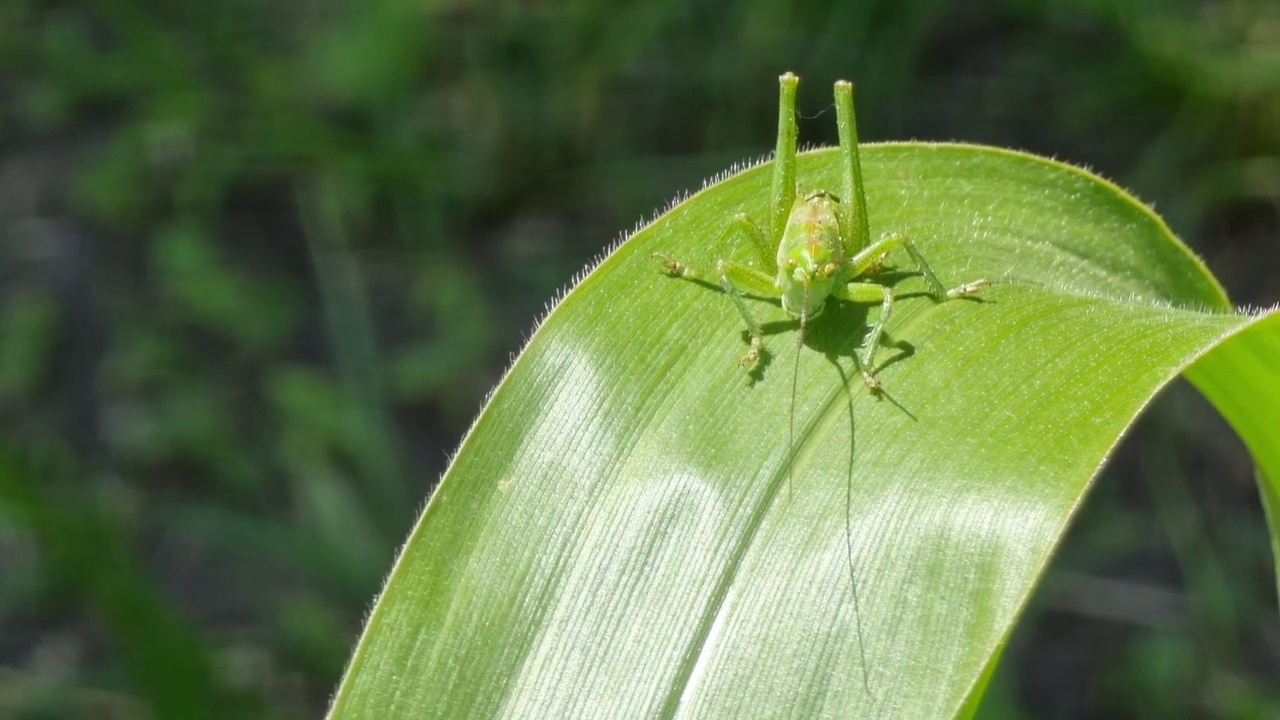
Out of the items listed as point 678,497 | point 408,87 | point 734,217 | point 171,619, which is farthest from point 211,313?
point 678,497

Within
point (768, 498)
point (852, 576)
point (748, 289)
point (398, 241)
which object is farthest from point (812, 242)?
point (398, 241)

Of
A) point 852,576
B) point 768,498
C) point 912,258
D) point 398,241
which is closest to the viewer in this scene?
point 852,576

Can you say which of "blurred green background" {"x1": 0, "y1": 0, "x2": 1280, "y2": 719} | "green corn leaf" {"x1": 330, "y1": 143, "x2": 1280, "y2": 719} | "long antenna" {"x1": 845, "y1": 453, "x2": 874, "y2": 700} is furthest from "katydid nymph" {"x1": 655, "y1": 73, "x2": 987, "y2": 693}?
"blurred green background" {"x1": 0, "y1": 0, "x2": 1280, "y2": 719}

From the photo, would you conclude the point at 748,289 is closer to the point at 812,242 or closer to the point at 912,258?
the point at 812,242

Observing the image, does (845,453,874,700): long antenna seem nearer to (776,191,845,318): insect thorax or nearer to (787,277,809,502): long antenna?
(787,277,809,502): long antenna

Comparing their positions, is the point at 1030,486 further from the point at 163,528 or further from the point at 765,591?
the point at 163,528

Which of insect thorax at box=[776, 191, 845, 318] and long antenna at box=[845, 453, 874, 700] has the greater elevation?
insect thorax at box=[776, 191, 845, 318]

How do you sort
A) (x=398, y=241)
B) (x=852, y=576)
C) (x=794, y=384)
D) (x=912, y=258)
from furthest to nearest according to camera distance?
1. (x=398, y=241)
2. (x=912, y=258)
3. (x=794, y=384)
4. (x=852, y=576)

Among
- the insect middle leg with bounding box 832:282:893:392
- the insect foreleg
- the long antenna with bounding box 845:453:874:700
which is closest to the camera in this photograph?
the long antenna with bounding box 845:453:874:700
